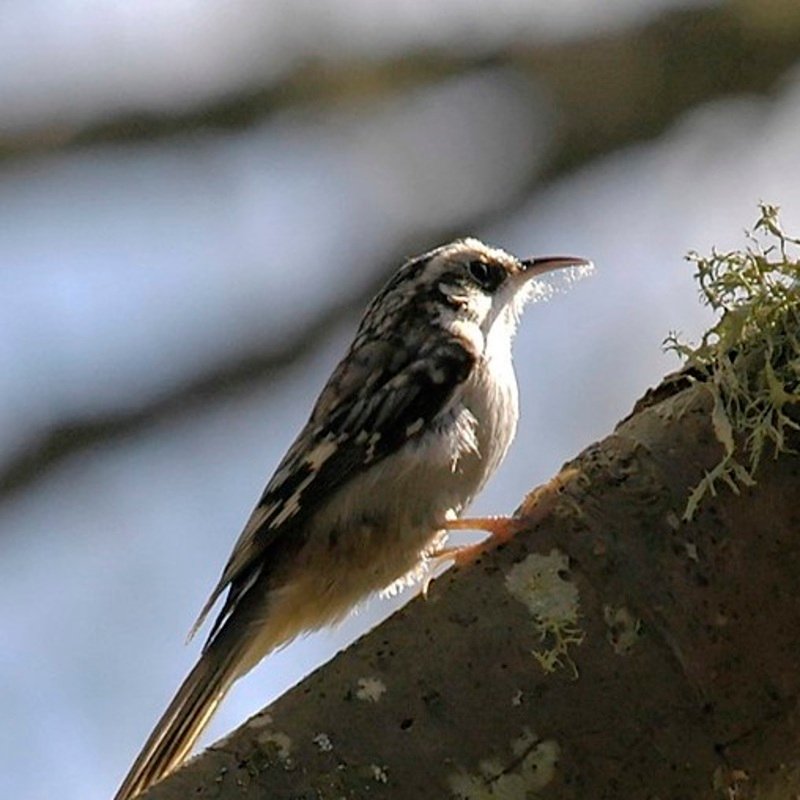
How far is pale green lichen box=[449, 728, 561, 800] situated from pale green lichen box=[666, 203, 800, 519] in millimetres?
305

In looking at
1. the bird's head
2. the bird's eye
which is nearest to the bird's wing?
the bird's head

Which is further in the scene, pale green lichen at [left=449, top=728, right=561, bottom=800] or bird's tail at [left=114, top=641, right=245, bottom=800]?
bird's tail at [left=114, top=641, right=245, bottom=800]

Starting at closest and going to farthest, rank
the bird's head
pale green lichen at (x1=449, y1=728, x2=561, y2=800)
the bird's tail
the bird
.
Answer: pale green lichen at (x1=449, y1=728, x2=561, y2=800), the bird's tail, the bird, the bird's head

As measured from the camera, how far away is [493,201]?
2.78m

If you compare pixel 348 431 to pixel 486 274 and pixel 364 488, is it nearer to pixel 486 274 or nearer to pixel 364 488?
pixel 364 488

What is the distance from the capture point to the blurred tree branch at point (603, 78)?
2.69 m

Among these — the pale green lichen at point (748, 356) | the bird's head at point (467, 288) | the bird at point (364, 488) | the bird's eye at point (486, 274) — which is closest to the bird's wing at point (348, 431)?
the bird at point (364, 488)

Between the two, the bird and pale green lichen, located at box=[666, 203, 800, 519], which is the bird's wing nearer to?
the bird

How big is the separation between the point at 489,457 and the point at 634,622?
1340 mm

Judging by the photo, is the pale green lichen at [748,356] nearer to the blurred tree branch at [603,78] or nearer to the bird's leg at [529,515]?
the bird's leg at [529,515]

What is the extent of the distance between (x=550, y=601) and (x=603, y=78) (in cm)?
152

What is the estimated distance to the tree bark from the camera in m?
1.38

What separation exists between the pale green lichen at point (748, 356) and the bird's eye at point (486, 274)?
4.54 feet

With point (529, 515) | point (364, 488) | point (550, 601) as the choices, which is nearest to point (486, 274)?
point (364, 488)
